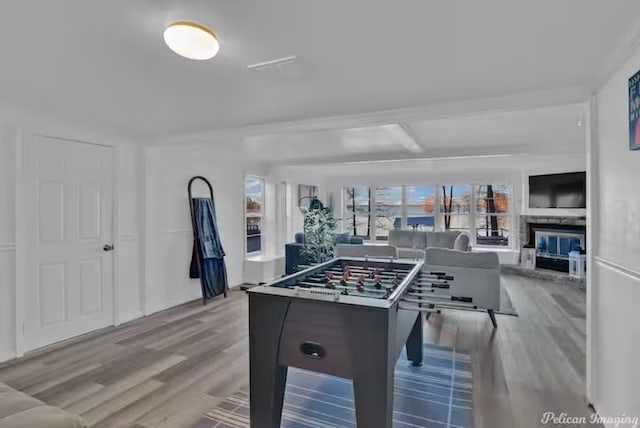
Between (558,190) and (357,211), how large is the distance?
4.39 metres

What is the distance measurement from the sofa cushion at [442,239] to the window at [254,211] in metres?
3.51

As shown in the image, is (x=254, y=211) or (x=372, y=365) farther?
(x=254, y=211)

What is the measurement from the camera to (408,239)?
748 cm

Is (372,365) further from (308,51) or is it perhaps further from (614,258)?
(308,51)

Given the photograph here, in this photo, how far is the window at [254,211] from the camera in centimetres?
620

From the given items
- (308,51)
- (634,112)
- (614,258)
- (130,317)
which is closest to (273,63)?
(308,51)

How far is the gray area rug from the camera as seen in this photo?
216 cm

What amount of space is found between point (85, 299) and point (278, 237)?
3.57 meters

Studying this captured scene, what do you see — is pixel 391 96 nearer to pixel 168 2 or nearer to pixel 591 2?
pixel 591 2

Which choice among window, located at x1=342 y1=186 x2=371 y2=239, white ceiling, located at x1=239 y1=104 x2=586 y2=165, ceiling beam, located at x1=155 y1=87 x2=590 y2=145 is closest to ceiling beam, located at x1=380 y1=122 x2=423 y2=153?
white ceiling, located at x1=239 y1=104 x2=586 y2=165

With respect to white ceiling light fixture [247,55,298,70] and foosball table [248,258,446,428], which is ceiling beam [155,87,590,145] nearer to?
white ceiling light fixture [247,55,298,70]

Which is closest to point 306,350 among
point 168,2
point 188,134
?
point 168,2

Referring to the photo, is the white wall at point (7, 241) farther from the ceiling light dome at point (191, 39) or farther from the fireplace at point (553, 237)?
the fireplace at point (553, 237)

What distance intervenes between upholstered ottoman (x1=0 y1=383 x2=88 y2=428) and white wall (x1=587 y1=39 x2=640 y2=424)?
8.40 ft
